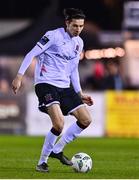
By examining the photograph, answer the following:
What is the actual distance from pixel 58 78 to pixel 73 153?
4527 millimetres

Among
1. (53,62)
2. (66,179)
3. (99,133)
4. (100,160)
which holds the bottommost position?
(99,133)

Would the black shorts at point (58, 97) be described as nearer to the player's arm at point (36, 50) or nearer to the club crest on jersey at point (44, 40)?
the player's arm at point (36, 50)

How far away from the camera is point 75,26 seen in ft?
46.0

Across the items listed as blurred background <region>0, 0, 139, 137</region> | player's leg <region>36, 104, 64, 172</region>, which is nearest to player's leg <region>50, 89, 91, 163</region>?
player's leg <region>36, 104, 64, 172</region>

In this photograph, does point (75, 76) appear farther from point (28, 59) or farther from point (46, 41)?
point (28, 59)

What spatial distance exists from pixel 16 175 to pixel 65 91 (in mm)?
1606

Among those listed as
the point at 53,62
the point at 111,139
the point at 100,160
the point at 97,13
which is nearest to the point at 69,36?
the point at 53,62

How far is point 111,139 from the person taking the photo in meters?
24.6

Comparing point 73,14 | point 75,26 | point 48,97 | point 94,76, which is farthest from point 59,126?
point 94,76

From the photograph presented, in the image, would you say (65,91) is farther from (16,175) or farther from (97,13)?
(97,13)

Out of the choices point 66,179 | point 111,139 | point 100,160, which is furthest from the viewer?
point 111,139

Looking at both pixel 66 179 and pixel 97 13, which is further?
pixel 97 13

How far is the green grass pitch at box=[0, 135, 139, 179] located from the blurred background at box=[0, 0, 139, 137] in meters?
1.06

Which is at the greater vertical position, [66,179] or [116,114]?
[66,179]
